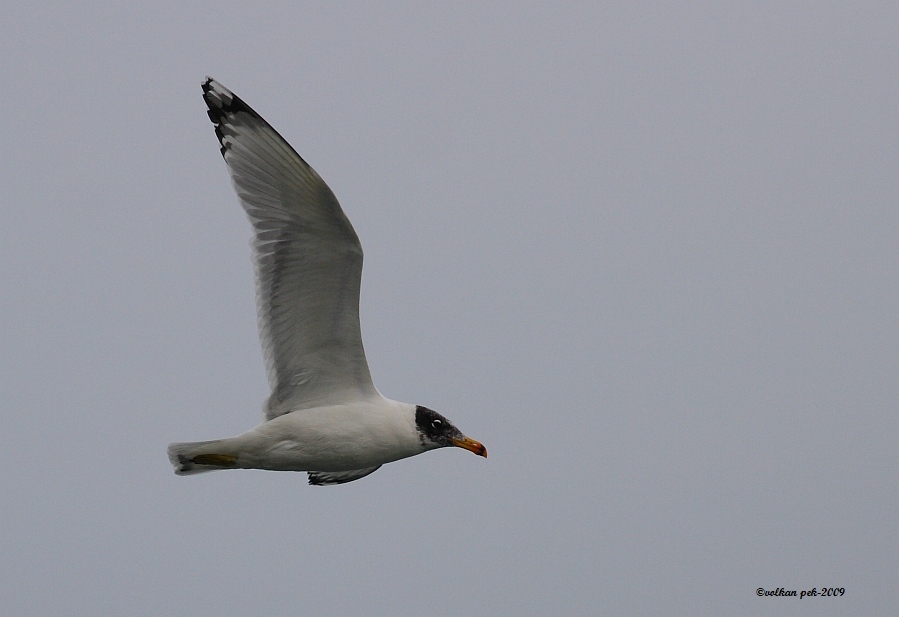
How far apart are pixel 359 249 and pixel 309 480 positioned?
238 cm

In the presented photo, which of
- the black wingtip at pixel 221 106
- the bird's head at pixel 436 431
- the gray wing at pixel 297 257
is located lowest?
the bird's head at pixel 436 431

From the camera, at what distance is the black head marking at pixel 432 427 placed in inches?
359

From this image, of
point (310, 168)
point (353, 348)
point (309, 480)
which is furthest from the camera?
point (309, 480)

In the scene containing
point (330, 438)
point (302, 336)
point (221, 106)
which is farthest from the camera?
point (302, 336)

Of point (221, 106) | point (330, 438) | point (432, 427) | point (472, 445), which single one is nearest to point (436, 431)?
point (432, 427)

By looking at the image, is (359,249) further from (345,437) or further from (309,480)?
(309,480)

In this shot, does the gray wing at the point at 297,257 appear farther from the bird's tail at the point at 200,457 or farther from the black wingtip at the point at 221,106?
the bird's tail at the point at 200,457

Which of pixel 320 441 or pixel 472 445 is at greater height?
pixel 320 441

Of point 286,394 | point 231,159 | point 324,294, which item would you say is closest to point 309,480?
point 286,394

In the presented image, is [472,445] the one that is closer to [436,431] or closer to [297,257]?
[436,431]

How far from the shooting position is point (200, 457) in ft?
29.5

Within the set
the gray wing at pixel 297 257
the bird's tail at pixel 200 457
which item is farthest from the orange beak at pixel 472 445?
the bird's tail at pixel 200 457

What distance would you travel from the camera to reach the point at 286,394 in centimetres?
A: 932

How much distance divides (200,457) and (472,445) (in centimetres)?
200
